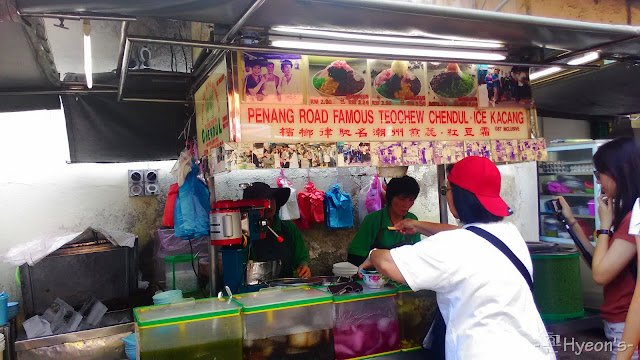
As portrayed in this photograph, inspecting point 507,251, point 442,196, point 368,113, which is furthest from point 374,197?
point 507,251

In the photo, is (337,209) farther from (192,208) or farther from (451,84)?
(451,84)

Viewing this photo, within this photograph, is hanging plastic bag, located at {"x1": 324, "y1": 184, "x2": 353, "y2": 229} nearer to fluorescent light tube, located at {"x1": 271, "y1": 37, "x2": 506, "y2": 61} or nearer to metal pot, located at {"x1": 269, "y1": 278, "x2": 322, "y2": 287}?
metal pot, located at {"x1": 269, "y1": 278, "x2": 322, "y2": 287}

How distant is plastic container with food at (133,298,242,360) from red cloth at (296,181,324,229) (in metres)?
2.77

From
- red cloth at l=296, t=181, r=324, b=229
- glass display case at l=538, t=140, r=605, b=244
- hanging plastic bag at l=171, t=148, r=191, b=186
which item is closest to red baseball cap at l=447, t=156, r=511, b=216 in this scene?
hanging plastic bag at l=171, t=148, r=191, b=186

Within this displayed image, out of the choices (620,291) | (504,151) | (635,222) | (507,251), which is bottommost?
(620,291)

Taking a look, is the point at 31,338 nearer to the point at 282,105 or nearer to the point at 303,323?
the point at 303,323

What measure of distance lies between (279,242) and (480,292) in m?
2.60

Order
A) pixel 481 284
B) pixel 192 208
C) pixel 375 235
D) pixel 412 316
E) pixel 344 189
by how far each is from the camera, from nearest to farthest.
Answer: pixel 481 284 → pixel 412 316 → pixel 192 208 → pixel 375 235 → pixel 344 189

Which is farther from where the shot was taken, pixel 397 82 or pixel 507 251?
A: pixel 397 82

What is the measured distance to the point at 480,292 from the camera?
2.09m

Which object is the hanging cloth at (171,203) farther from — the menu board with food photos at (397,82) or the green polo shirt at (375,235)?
the menu board with food photos at (397,82)

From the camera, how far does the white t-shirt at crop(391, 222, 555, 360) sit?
208 centimetres

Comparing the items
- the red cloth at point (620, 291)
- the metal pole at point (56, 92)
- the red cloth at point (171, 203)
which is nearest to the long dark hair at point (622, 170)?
the red cloth at point (620, 291)

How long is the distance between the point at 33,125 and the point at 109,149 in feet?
3.00
